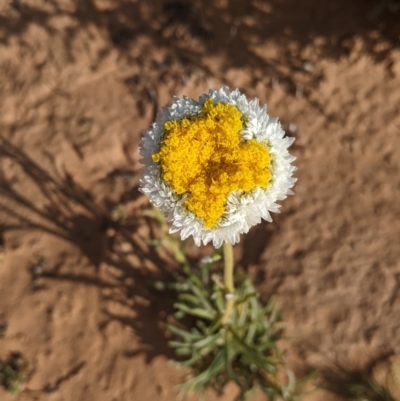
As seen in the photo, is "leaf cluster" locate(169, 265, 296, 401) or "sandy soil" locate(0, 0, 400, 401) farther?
"sandy soil" locate(0, 0, 400, 401)

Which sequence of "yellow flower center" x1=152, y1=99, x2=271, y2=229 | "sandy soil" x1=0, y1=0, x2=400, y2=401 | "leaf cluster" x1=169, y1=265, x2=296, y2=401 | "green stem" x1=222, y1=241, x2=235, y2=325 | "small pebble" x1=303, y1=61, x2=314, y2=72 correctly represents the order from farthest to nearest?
"small pebble" x1=303, y1=61, x2=314, y2=72
"sandy soil" x1=0, y1=0, x2=400, y2=401
"leaf cluster" x1=169, y1=265, x2=296, y2=401
"green stem" x1=222, y1=241, x2=235, y2=325
"yellow flower center" x1=152, y1=99, x2=271, y2=229

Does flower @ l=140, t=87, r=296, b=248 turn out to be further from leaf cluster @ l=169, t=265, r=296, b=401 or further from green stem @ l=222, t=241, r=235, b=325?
leaf cluster @ l=169, t=265, r=296, b=401

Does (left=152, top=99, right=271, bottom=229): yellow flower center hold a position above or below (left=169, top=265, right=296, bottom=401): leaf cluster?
above

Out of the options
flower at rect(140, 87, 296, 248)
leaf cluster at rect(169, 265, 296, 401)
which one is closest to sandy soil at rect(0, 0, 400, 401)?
leaf cluster at rect(169, 265, 296, 401)

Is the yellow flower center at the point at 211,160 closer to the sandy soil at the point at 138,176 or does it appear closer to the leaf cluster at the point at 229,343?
the leaf cluster at the point at 229,343

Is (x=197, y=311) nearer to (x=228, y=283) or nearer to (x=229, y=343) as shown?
(x=229, y=343)

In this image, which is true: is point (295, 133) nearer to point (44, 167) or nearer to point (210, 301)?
point (210, 301)

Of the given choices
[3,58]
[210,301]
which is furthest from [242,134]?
[3,58]
